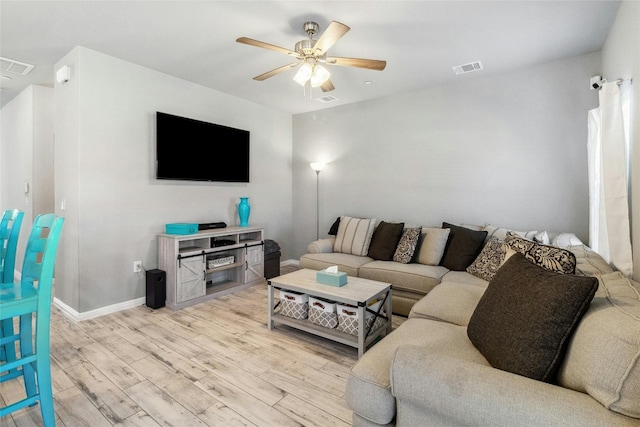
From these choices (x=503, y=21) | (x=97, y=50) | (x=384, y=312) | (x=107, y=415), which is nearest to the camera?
(x=107, y=415)

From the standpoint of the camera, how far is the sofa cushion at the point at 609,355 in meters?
0.85

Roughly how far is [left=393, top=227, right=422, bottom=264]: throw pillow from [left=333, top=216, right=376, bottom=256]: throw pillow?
461mm

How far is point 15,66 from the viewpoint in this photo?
3275 millimetres

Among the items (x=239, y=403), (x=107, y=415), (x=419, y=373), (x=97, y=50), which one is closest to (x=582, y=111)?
(x=419, y=373)

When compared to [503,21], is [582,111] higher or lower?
lower

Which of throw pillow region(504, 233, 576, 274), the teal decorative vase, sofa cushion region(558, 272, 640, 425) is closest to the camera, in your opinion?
sofa cushion region(558, 272, 640, 425)

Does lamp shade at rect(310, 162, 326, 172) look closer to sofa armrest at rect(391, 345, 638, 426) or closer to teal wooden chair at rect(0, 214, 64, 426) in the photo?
teal wooden chair at rect(0, 214, 64, 426)

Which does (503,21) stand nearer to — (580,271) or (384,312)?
(580,271)

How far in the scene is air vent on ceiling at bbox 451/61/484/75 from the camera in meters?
3.16

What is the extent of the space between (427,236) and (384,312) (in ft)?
3.76

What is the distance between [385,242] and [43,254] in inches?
119

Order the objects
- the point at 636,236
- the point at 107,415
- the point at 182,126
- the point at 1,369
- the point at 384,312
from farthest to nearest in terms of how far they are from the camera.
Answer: the point at 182,126 → the point at 384,312 → the point at 636,236 → the point at 107,415 → the point at 1,369

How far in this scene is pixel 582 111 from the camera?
2.99 metres

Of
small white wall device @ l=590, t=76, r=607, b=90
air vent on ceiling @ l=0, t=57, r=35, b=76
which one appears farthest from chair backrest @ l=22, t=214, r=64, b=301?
small white wall device @ l=590, t=76, r=607, b=90
